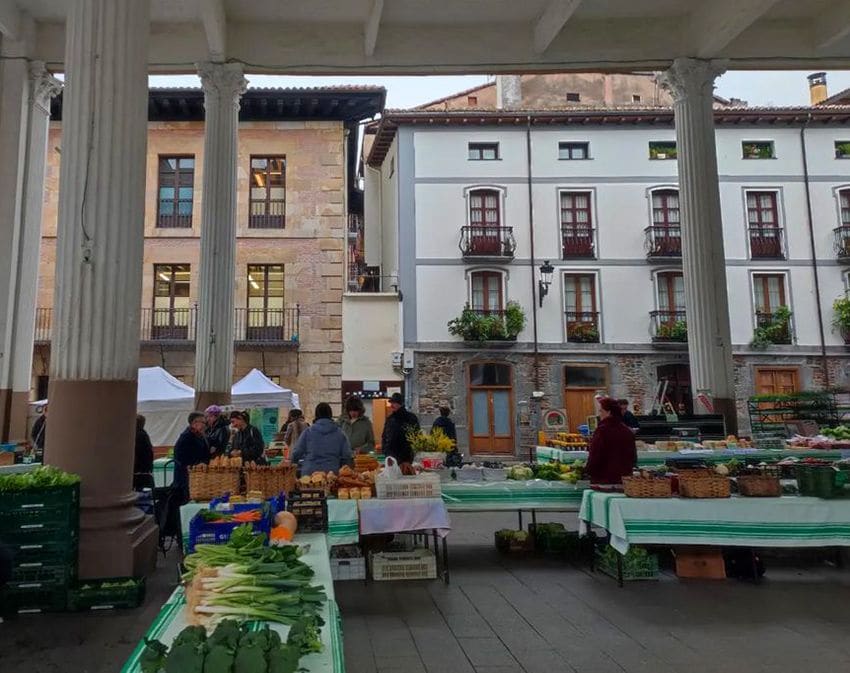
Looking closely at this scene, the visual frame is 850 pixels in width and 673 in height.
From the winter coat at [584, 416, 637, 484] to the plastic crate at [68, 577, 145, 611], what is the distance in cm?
426

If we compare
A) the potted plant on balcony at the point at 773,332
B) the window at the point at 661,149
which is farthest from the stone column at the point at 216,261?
→ the potted plant on balcony at the point at 773,332

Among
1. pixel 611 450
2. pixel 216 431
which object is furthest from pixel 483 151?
pixel 611 450

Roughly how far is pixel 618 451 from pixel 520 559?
1564 millimetres

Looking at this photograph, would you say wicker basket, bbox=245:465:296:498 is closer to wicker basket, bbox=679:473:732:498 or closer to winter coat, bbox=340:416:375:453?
winter coat, bbox=340:416:375:453

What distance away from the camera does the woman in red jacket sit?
248 inches

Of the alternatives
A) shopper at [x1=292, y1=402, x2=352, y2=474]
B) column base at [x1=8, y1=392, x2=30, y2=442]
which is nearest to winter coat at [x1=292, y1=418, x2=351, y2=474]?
shopper at [x1=292, y1=402, x2=352, y2=474]

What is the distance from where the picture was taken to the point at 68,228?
217 inches

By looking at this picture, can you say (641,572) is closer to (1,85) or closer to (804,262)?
(1,85)

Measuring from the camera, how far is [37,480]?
16.2 feet

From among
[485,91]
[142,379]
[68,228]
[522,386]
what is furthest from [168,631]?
[485,91]

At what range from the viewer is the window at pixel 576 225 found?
2195 cm

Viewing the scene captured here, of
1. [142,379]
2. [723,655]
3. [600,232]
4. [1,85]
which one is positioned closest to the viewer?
[723,655]

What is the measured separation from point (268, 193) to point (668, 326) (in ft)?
45.2

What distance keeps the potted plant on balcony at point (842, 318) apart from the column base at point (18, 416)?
23636 mm
